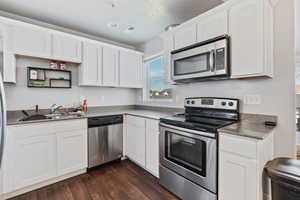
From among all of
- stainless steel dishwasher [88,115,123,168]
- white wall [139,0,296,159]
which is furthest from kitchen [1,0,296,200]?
stainless steel dishwasher [88,115,123,168]

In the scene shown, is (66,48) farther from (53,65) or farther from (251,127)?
(251,127)

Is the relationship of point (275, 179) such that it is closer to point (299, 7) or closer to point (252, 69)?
point (252, 69)

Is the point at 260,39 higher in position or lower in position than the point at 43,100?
higher

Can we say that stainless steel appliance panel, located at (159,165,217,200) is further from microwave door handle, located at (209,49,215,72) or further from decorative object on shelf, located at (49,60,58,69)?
decorative object on shelf, located at (49,60,58,69)

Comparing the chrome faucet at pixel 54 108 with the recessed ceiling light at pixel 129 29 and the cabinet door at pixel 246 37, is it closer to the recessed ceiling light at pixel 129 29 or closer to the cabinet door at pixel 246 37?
the recessed ceiling light at pixel 129 29

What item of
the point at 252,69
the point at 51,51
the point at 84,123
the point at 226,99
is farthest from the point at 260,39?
the point at 51,51

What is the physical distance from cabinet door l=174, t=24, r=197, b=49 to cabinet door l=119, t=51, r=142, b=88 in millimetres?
1334

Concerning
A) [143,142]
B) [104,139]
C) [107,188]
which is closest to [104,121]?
[104,139]

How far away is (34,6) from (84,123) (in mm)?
1844

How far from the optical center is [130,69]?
10.9 ft

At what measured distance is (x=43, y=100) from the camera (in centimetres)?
250

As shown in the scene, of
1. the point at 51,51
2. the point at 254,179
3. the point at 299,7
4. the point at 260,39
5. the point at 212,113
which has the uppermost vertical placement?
the point at 299,7

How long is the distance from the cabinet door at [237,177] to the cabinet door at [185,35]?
1501 millimetres

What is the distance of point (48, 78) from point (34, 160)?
1346 mm
